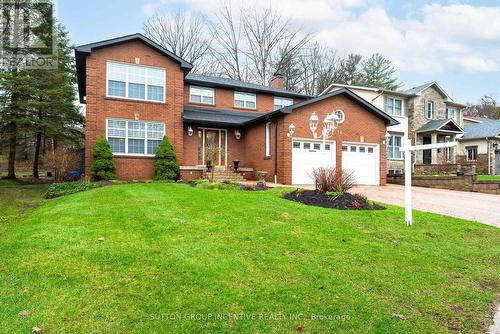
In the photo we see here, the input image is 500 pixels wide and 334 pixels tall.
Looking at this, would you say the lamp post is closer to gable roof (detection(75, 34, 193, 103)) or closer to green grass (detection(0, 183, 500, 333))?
green grass (detection(0, 183, 500, 333))

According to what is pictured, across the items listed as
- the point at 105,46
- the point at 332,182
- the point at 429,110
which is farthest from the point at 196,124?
the point at 429,110

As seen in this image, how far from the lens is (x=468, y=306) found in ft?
Answer: 11.6

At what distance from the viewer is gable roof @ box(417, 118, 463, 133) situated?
25.1m

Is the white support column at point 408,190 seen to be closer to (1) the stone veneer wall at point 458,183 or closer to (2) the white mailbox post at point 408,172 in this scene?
(2) the white mailbox post at point 408,172

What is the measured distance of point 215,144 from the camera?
1864cm

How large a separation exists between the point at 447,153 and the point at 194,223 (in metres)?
26.9

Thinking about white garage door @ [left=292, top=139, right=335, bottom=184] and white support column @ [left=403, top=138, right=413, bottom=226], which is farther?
white garage door @ [left=292, top=139, right=335, bottom=184]

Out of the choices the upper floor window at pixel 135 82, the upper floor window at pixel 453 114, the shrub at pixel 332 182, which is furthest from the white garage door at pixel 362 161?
the upper floor window at pixel 453 114

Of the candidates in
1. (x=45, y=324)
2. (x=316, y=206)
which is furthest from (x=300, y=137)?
(x=45, y=324)

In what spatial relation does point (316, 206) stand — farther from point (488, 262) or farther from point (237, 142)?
point (237, 142)

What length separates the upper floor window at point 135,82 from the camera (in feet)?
50.6

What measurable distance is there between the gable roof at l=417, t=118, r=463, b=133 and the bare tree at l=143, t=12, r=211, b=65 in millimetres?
21542

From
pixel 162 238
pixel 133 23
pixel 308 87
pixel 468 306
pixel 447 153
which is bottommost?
pixel 468 306

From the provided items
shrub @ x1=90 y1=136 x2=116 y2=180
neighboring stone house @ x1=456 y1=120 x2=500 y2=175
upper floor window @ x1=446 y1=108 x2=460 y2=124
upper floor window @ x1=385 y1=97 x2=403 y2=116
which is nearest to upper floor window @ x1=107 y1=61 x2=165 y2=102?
shrub @ x1=90 y1=136 x2=116 y2=180
